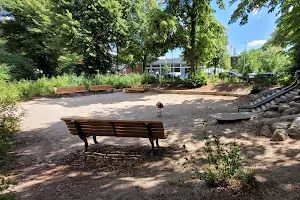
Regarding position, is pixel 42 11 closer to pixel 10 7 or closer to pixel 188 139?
pixel 10 7

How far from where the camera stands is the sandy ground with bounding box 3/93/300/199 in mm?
2555

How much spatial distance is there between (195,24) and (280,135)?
13.4 m

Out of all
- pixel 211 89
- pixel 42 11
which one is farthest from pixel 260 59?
pixel 42 11

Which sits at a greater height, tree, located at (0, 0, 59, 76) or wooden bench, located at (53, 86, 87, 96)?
tree, located at (0, 0, 59, 76)

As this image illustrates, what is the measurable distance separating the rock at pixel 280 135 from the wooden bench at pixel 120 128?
2355 mm

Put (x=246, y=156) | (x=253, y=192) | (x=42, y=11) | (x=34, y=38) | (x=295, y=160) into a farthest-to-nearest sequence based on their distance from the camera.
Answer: (x=34, y=38) < (x=42, y=11) < (x=246, y=156) < (x=295, y=160) < (x=253, y=192)

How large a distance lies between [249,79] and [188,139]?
11.4 m

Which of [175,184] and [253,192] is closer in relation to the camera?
[253,192]

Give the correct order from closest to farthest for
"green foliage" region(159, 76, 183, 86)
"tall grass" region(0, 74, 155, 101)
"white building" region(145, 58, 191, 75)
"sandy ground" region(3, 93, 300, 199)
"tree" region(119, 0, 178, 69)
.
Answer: "sandy ground" region(3, 93, 300, 199)
"tall grass" region(0, 74, 155, 101)
"tree" region(119, 0, 178, 69)
"green foliage" region(159, 76, 183, 86)
"white building" region(145, 58, 191, 75)

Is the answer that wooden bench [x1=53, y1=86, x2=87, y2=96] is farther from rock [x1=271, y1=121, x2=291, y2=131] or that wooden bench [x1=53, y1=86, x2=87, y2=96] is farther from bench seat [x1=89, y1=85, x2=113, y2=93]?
rock [x1=271, y1=121, x2=291, y2=131]

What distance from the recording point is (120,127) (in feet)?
13.8

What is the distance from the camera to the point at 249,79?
14.4m

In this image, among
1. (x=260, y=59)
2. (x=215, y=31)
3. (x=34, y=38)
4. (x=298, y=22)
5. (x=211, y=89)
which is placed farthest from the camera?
(x=260, y=59)

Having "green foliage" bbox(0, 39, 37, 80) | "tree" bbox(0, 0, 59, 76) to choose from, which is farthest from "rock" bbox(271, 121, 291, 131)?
"green foliage" bbox(0, 39, 37, 80)
